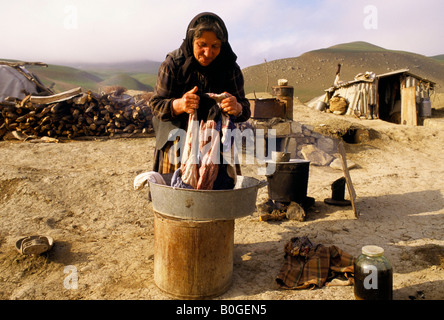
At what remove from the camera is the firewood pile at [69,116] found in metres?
8.39

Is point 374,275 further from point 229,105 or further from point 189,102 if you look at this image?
point 189,102

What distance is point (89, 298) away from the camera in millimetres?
2838

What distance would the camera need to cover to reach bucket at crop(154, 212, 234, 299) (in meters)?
2.68

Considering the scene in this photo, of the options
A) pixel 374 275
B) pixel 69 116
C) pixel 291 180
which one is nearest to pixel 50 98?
pixel 69 116

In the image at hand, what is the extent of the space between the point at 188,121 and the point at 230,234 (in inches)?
39.3

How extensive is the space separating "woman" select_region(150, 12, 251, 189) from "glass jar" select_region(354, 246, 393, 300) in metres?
1.26

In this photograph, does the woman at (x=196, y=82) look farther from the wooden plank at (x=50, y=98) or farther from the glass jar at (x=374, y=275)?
the wooden plank at (x=50, y=98)

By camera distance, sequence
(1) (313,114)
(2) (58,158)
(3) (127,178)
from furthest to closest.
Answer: (1) (313,114)
(2) (58,158)
(3) (127,178)

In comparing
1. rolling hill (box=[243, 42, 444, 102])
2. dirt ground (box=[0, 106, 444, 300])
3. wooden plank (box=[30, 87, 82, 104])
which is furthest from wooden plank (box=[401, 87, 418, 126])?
rolling hill (box=[243, 42, 444, 102])

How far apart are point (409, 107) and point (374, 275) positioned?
1244cm
